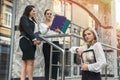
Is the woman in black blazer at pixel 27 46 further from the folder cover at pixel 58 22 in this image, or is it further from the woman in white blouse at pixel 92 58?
the woman in white blouse at pixel 92 58

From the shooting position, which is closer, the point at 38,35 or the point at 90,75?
the point at 90,75

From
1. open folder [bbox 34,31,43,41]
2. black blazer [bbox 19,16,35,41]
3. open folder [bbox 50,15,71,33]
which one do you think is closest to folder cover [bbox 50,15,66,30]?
open folder [bbox 50,15,71,33]

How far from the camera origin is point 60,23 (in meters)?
3.84

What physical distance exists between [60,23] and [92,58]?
0.92 metres

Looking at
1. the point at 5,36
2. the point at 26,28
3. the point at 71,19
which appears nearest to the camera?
the point at 26,28

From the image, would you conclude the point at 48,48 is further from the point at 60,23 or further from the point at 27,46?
the point at 60,23

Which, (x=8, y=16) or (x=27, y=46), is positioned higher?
(x=8, y=16)

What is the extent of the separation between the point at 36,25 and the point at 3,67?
2.85ft

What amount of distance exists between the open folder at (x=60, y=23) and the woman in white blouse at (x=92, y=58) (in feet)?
2.39

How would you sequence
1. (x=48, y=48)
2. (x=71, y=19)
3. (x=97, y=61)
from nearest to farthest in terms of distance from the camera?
(x=97, y=61) < (x=48, y=48) < (x=71, y=19)

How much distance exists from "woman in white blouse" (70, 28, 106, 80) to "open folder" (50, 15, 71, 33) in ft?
2.39

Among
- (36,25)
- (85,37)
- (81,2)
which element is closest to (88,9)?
(81,2)

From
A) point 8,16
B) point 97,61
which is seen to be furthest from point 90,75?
point 8,16

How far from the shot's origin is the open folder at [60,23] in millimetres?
3795
